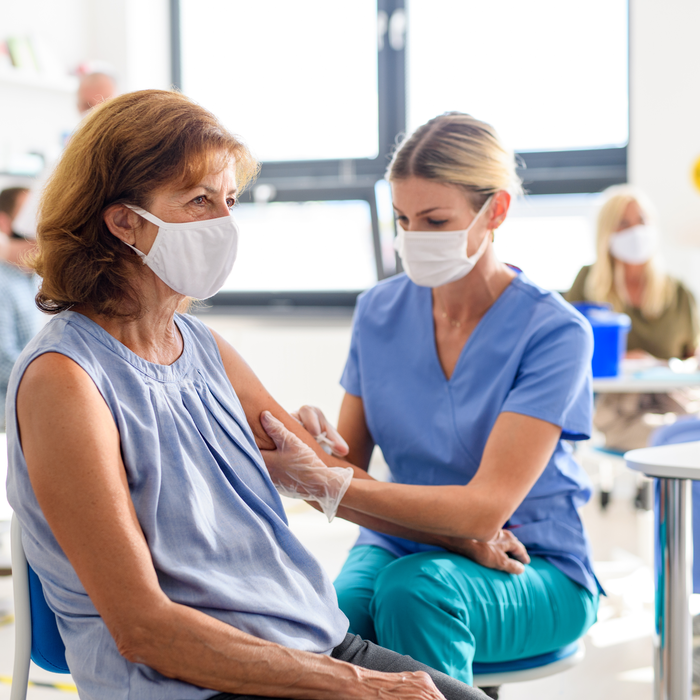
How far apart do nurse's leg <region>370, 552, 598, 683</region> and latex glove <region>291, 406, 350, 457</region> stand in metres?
0.23

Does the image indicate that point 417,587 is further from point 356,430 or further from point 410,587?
point 356,430

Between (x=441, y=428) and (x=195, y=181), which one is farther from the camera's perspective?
(x=441, y=428)

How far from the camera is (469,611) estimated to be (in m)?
1.17

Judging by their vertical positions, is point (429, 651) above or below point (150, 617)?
below

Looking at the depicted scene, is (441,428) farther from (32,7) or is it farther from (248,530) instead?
(32,7)

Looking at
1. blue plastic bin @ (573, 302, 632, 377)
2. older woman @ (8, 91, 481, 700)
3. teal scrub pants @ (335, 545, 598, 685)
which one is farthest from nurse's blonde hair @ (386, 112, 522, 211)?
blue plastic bin @ (573, 302, 632, 377)

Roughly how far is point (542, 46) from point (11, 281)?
2905 mm

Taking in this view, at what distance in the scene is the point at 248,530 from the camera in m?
0.99

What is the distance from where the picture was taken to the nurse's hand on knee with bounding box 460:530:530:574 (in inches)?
48.4

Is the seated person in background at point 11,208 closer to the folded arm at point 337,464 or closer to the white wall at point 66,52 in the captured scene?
the white wall at point 66,52

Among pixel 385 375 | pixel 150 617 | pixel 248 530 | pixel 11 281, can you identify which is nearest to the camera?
pixel 150 617

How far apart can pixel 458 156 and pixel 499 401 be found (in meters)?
0.44

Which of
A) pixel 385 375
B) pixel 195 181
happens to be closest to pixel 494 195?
pixel 385 375

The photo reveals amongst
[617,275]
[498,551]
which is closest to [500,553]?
[498,551]
